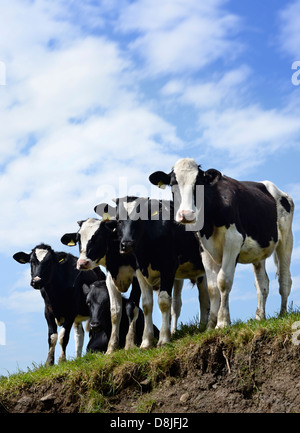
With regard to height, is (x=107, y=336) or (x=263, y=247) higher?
(x=263, y=247)

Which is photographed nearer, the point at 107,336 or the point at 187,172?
the point at 187,172

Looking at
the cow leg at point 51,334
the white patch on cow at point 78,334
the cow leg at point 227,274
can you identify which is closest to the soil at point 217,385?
the cow leg at point 227,274

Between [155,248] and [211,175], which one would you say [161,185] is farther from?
[155,248]

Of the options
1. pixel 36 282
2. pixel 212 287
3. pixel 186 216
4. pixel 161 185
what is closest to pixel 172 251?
pixel 212 287

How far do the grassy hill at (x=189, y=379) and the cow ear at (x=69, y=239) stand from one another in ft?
11.0

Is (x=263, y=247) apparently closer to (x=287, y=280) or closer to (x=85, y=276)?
(x=287, y=280)

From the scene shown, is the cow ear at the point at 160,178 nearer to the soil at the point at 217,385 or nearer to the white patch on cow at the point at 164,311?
the white patch on cow at the point at 164,311

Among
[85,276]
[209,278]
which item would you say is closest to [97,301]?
[85,276]

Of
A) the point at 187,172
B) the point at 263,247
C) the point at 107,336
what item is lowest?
the point at 107,336

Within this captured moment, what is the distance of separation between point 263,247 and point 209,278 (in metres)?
1.40

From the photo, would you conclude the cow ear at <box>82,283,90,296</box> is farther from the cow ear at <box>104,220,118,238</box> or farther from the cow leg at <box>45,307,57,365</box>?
the cow ear at <box>104,220,118,238</box>

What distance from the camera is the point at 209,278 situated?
1327 centimetres

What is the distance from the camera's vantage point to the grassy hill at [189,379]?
11.1m

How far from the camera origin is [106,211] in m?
15.4
